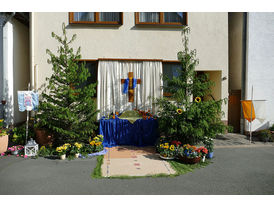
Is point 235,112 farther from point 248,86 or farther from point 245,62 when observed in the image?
point 245,62

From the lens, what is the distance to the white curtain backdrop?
8.62 meters

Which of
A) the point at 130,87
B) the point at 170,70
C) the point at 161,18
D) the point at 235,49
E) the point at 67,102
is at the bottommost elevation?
the point at 67,102

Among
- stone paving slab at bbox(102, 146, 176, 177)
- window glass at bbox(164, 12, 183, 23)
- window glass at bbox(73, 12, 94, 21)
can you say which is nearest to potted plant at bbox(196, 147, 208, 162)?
stone paving slab at bbox(102, 146, 176, 177)

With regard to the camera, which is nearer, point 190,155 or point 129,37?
point 190,155

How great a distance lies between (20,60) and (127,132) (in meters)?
6.62

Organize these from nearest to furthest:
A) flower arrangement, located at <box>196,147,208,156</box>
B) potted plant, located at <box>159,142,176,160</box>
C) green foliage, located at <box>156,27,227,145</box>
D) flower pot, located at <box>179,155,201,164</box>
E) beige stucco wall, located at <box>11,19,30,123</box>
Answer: flower pot, located at <box>179,155,201,164</box> → flower arrangement, located at <box>196,147,208,156</box> → potted plant, located at <box>159,142,176,160</box> → green foliage, located at <box>156,27,227,145</box> → beige stucco wall, located at <box>11,19,30,123</box>

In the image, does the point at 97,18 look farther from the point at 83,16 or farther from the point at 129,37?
the point at 129,37

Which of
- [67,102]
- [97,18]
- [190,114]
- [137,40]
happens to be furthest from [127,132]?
[97,18]

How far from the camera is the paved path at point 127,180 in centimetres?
439

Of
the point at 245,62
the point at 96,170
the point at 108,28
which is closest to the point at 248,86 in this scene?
the point at 245,62

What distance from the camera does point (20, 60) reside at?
988cm

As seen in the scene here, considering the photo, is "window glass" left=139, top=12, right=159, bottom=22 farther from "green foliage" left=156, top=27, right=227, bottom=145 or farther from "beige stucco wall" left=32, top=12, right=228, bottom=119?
"green foliage" left=156, top=27, right=227, bottom=145

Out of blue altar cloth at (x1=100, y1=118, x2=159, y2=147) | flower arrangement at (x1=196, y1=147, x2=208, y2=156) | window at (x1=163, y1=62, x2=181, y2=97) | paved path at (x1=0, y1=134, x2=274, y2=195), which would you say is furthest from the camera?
window at (x1=163, y1=62, x2=181, y2=97)

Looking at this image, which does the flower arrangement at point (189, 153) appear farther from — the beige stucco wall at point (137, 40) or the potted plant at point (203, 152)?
the beige stucco wall at point (137, 40)
